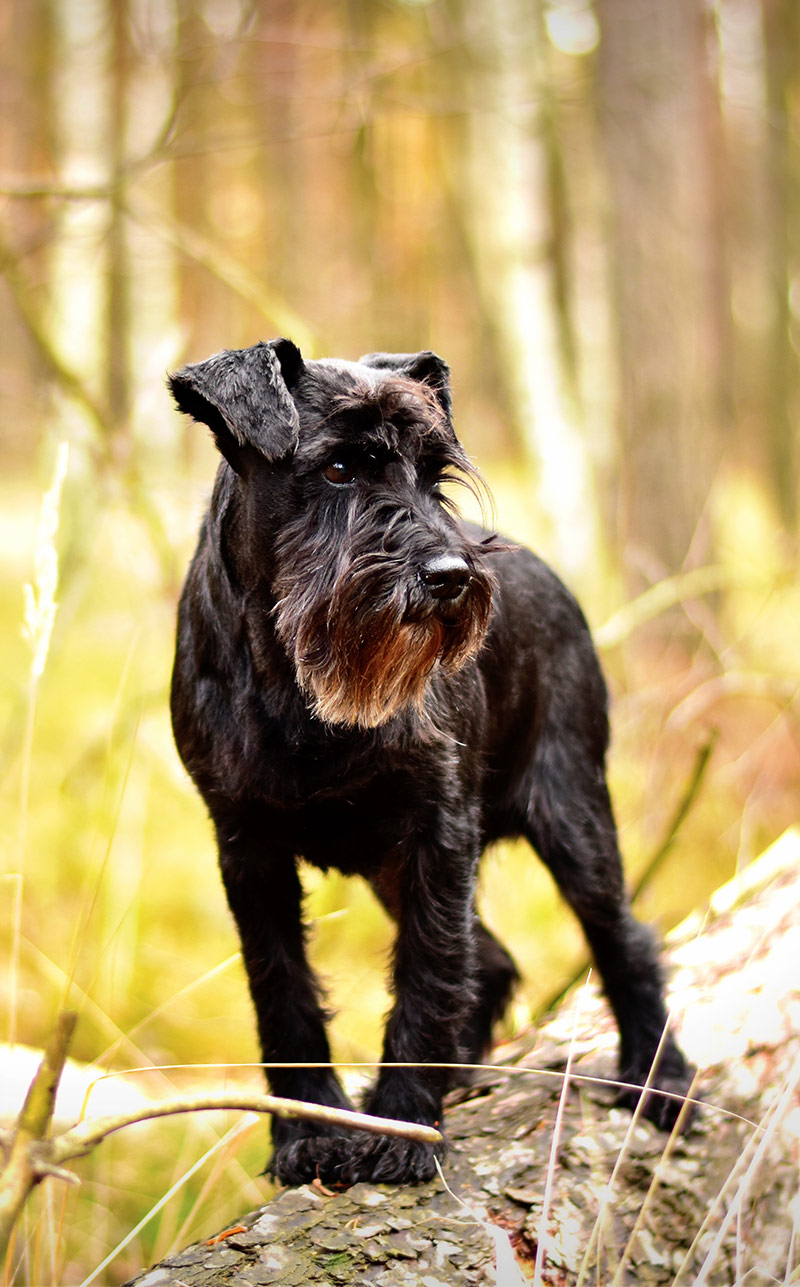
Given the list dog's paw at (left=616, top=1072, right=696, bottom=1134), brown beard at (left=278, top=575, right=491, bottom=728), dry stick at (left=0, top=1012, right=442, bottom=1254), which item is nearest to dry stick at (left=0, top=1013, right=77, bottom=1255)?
dry stick at (left=0, top=1012, right=442, bottom=1254)

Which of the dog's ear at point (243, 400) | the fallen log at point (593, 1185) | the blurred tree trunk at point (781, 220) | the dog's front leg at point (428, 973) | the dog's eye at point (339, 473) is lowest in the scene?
the fallen log at point (593, 1185)

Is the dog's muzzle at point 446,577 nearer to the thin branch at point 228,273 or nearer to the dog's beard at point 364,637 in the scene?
the dog's beard at point 364,637

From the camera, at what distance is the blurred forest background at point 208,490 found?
3980mm

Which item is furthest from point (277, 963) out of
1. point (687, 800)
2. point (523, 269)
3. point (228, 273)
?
point (523, 269)

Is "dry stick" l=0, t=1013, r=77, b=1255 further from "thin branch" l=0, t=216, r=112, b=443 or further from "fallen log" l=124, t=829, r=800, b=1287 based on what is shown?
"thin branch" l=0, t=216, r=112, b=443

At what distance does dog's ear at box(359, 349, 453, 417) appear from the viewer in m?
2.98

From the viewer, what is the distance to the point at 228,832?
2680mm

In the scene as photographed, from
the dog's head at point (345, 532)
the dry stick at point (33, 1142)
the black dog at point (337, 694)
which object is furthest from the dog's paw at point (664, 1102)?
the dry stick at point (33, 1142)

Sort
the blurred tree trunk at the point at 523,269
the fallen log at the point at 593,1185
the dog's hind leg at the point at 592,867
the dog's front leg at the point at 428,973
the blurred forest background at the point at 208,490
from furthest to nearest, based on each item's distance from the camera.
Result: the blurred tree trunk at the point at 523,269 → the blurred forest background at the point at 208,490 → the dog's hind leg at the point at 592,867 → the dog's front leg at the point at 428,973 → the fallen log at the point at 593,1185

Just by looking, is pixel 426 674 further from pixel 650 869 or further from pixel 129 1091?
pixel 129 1091

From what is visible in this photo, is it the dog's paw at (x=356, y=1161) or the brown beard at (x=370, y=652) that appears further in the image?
the brown beard at (x=370, y=652)

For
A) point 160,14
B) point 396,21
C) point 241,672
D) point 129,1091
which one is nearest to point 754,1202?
point 241,672

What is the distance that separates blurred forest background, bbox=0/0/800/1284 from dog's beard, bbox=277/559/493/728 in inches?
16.1

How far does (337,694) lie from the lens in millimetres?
2531
